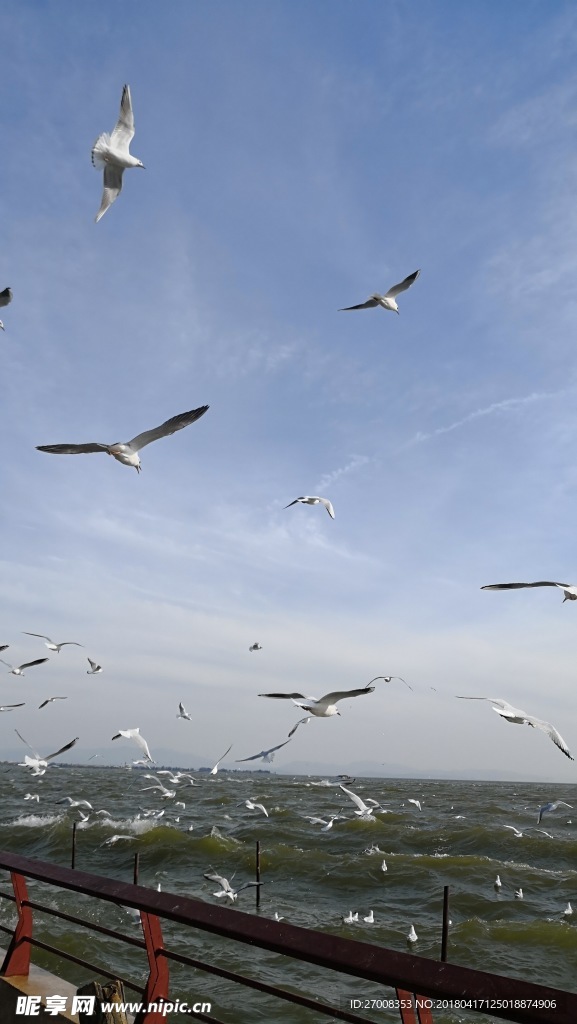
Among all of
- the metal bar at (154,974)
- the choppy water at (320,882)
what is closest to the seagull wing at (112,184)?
the metal bar at (154,974)

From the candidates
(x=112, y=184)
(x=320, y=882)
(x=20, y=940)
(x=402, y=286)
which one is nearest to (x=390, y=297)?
(x=402, y=286)

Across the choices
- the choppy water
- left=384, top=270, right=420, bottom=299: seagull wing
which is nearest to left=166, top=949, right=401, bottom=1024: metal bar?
the choppy water

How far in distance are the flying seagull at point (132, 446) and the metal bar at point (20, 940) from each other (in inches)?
158

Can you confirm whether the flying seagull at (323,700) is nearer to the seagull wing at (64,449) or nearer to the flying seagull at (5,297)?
the seagull wing at (64,449)

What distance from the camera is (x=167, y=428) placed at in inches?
279

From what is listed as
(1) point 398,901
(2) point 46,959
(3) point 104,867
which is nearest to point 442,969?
(2) point 46,959

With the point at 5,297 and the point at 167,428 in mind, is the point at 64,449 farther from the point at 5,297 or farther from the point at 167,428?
the point at 5,297

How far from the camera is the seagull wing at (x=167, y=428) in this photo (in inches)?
271

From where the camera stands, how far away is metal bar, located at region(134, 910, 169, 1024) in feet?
9.13

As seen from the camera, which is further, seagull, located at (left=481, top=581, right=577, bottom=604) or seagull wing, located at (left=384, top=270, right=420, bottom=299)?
seagull wing, located at (left=384, top=270, right=420, bottom=299)

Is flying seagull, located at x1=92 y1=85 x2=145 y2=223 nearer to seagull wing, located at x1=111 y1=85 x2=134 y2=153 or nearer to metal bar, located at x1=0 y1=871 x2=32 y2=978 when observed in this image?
seagull wing, located at x1=111 y1=85 x2=134 y2=153

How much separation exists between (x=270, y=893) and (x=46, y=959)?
7.39 m

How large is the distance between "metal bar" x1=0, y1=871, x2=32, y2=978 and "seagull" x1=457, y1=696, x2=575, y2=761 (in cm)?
442

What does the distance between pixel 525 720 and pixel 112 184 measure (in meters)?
6.76
